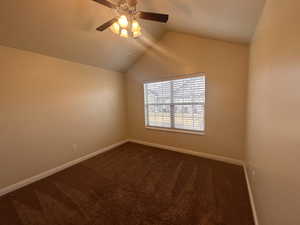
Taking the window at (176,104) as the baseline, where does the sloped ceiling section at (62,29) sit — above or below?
above

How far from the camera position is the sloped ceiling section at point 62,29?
65.5 inches

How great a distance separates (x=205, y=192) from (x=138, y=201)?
1.01m

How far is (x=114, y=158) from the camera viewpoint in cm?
303

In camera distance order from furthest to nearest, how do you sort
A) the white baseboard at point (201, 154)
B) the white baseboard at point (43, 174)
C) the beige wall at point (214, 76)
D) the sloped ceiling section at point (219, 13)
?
the white baseboard at point (201, 154) < the beige wall at point (214, 76) < the white baseboard at point (43, 174) < the sloped ceiling section at point (219, 13)

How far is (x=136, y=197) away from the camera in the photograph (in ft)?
5.87

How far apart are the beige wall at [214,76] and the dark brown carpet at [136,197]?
0.51 metres

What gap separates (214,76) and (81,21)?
2.68 m

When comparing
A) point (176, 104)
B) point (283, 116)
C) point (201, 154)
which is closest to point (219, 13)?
point (283, 116)

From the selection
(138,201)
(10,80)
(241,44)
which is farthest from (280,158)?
(10,80)

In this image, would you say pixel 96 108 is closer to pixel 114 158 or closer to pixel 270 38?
pixel 114 158

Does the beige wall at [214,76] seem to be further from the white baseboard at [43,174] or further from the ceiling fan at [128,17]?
the white baseboard at [43,174]

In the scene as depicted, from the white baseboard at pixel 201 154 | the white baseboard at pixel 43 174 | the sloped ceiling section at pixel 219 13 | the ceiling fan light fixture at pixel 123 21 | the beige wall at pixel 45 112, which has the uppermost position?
the sloped ceiling section at pixel 219 13

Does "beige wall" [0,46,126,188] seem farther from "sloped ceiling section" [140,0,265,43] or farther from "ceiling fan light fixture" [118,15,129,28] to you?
"sloped ceiling section" [140,0,265,43]

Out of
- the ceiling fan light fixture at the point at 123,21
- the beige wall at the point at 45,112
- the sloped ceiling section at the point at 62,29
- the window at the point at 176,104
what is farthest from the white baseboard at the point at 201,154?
the ceiling fan light fixture at the point at 123,21
